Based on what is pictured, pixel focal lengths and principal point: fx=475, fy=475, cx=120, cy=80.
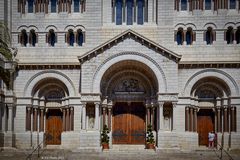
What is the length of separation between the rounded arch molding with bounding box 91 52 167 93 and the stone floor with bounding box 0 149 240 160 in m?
5.88

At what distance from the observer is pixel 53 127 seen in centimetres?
4716

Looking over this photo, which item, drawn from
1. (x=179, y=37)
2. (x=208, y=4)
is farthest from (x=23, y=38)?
(x=208, y=4)

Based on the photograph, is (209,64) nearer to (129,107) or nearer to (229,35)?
(229,35)

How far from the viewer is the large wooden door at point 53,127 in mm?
46919

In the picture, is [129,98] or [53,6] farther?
[53,6]

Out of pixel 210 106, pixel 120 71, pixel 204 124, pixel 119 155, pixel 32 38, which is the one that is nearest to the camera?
pixel 119 155

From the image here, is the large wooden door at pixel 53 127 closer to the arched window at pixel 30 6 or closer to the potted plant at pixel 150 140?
the potted plant at pixel 150 140

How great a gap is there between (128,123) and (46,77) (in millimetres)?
9079

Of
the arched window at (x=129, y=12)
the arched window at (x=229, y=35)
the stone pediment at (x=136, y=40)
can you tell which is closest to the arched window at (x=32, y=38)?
the stone pediment at (x=136, y=40)

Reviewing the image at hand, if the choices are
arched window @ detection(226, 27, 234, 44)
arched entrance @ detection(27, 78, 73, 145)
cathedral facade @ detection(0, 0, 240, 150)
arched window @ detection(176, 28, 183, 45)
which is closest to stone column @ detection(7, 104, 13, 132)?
cathedral facade @ detection(0, 0, 240, 150)

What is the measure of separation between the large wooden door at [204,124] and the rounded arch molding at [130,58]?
6155mm

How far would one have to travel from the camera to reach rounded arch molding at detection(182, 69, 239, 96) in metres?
44.2

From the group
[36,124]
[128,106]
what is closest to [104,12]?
[128,106]

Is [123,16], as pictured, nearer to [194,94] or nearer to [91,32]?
[91,32]
